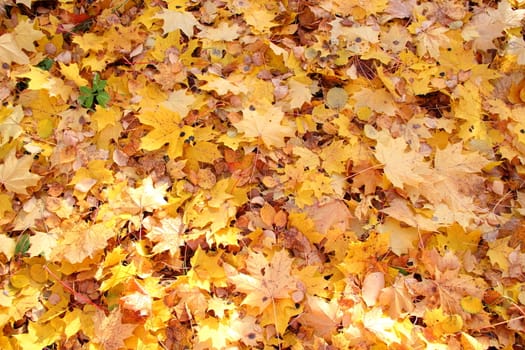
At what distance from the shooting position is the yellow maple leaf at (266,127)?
6.97 feet

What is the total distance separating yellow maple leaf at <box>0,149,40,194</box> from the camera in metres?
2.04

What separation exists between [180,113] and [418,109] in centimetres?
112

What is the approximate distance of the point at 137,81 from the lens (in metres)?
2.30

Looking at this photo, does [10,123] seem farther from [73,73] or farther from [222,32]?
[222,32]

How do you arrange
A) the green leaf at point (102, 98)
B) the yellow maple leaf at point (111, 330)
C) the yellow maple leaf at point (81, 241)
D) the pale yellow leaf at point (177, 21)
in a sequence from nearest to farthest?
the yellow maple leaf at point (111, 330)
the yellow maple leaf at point (81, 241)
the green leaf at point (102, 98)
the pale yellow leaf at point (177, 21)

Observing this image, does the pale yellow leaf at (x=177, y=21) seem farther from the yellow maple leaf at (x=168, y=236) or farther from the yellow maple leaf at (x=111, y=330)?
the yellow maple leaf at (x=111, y=330)

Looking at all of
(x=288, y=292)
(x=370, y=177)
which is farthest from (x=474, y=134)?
(x=288, y=292)

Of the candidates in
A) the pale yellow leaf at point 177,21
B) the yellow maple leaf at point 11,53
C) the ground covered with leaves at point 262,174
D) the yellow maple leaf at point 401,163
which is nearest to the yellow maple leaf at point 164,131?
the ground covered with leaves at point 262,174

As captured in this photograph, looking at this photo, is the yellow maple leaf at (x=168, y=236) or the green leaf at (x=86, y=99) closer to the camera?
the yellow maple leaf at (x=168, y=236)

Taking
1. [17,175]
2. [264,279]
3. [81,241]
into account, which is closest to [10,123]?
[17,175]

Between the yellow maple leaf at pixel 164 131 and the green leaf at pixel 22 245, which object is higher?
the yellow maple leaf at pixel 164 131

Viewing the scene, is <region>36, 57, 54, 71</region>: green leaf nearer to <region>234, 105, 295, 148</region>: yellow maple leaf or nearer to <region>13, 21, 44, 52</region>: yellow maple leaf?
<region>13, 21, 44, 52</region>: yellow maple leaf

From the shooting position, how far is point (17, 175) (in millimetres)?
2043

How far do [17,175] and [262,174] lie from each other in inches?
41.6
